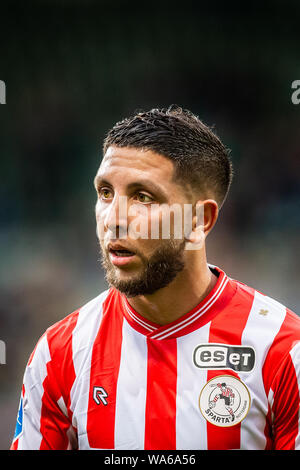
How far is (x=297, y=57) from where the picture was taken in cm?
534

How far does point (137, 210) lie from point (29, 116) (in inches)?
173

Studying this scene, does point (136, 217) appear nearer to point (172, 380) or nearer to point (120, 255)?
point (120, 255)

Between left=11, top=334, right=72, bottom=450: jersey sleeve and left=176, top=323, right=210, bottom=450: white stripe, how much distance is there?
0.39 metres

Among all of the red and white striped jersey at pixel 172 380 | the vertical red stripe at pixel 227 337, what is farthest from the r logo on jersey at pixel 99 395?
the vertical red stripe at pixel 227 337

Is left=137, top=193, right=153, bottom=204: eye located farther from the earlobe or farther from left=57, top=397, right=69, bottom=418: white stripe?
left=57, top=397, right=69, bottom=418: white stripe

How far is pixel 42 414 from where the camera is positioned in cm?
168

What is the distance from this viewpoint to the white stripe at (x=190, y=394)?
5.07ft

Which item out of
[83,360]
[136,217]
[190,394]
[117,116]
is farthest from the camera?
[117,116]

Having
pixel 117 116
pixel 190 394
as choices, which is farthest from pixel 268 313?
pixel 117 116

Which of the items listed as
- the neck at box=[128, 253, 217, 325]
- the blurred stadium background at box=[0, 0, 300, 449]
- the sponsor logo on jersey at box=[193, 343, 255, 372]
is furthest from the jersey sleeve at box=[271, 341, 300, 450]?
the blurred stadium background at box=[0, 0, 300, 449]

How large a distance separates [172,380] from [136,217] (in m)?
0.55

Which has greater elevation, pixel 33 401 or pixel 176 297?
pixel 176 297

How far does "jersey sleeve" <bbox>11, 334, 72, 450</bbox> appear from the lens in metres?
1.67

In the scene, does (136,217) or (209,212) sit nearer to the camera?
(136,217)
